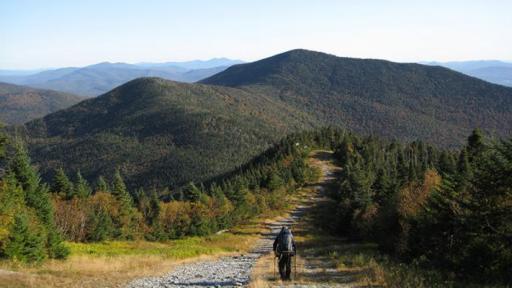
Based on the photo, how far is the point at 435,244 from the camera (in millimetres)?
27297

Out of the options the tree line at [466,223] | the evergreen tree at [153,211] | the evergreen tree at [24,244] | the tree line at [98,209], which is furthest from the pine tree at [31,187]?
the evergreen tree at [153,211]

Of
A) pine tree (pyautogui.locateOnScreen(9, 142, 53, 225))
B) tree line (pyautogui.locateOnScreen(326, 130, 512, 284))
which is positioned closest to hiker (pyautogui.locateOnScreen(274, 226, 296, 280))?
tree line (pyautogui.locateOnScreen(326, 130, 512, 284))

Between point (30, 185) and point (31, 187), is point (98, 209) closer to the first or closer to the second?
point (30, 185)

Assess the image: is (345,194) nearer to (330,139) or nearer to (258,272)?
(258,272)

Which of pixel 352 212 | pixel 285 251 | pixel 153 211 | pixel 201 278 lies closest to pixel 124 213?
pixel 153 211

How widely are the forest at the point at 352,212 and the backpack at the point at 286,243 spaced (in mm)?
7298

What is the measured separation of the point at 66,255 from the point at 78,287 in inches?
623

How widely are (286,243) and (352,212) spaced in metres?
45.8

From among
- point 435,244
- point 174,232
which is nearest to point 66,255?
point 435,244

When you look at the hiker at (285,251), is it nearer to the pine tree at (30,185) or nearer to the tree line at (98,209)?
the tree line at (98,209)

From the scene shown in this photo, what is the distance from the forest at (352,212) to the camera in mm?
21688

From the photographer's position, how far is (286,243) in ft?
70.0

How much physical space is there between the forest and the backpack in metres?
7.30

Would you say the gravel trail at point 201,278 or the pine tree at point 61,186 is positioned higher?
the gravel trail at point 201,278
